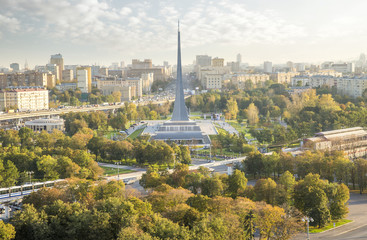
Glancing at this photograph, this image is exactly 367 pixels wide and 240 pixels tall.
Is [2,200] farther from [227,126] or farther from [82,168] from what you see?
[227,126]

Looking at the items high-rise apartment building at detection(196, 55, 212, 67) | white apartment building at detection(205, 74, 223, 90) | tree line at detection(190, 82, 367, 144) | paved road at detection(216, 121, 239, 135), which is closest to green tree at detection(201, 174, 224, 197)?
tree line at detection(190, 82, 367, 144)

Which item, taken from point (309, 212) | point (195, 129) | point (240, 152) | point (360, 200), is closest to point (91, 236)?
point (309, 212)

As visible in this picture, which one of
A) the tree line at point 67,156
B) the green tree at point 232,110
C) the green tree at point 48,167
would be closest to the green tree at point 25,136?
the tree line at point 67,156

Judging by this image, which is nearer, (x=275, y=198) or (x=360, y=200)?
(x=275, y=198)

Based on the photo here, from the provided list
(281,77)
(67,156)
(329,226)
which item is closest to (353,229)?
(329,226)

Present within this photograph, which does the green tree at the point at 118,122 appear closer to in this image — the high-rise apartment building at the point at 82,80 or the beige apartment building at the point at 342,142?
the beige apartment building at the point at 342,142

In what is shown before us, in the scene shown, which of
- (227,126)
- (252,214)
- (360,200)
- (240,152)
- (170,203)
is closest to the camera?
(252,214)
